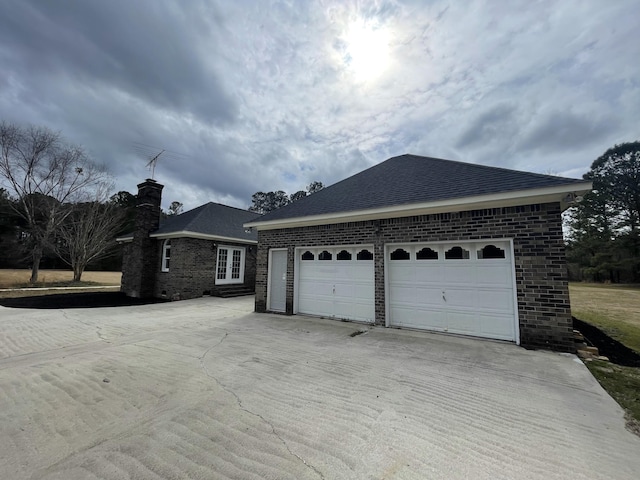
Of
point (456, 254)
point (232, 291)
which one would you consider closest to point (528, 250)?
point (456, 254)

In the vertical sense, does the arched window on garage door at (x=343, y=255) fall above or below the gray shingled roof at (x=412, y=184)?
below

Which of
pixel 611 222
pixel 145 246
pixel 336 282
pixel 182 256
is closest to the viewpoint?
pixel 336 282

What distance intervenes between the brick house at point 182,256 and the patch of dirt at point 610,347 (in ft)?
45.6

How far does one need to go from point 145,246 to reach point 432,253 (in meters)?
14.2

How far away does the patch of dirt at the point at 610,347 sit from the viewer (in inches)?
206

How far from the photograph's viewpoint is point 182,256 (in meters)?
13.1

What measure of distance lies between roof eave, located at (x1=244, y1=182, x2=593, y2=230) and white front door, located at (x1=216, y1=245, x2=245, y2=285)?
7.90m

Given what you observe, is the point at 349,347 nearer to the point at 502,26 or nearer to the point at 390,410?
the point at 390,410

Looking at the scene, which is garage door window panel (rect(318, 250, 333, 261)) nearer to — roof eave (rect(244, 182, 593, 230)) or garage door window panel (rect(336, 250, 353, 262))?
garage door window panel (rect(336, 250, 353, 262))

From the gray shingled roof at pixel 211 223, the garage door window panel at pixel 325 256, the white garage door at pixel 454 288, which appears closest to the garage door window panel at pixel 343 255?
the garage door window panel at pixel 325 256

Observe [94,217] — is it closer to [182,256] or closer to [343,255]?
[182,256]

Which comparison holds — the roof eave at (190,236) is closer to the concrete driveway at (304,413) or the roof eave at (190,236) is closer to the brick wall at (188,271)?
the brick wall at (188,271)

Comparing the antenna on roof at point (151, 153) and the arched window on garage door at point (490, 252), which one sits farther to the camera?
the antenna on roof at point (151, 153)

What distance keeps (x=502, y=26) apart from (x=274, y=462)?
377 inches
